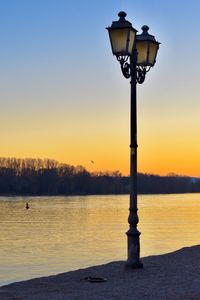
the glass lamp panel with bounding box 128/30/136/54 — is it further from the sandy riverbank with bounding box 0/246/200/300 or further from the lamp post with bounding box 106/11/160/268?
the sandy riverbank with bounding box 0/246/200/300

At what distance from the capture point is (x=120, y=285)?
387 inches

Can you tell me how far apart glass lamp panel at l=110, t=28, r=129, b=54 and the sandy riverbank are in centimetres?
419

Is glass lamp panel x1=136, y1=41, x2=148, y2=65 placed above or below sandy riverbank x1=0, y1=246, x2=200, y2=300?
above

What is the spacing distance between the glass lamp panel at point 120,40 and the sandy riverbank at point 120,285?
4192 millimetres

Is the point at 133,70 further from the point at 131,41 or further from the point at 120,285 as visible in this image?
the point at 120,285

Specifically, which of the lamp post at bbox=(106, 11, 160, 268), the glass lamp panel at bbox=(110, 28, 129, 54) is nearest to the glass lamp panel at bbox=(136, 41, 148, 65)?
the lamp post at bbox=(106, 11, 160, 268)

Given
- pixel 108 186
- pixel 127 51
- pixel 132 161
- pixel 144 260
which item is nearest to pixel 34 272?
pixel 144 260

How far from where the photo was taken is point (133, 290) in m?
9.29

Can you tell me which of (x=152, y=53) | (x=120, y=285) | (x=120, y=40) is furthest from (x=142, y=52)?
(x=120, y=285)

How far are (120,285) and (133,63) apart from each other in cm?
433

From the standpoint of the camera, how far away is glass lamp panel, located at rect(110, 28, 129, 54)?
11.0 m

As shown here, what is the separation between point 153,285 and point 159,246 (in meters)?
21.3

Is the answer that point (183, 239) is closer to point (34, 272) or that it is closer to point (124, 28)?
point (34, 272)

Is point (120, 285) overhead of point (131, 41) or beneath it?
beneath
